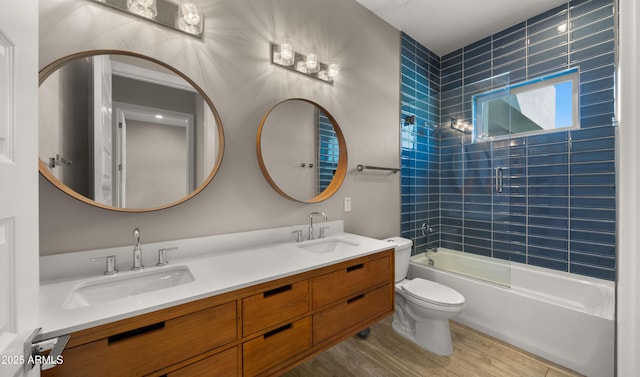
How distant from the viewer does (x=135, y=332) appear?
82 centimetres

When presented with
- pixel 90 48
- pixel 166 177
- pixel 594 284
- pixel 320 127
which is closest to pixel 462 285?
pixel 594 284

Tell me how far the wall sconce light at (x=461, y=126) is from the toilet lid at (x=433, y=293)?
162 cm

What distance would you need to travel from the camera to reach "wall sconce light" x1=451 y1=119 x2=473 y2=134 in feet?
8.71

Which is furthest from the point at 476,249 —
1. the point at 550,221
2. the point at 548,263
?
the point at 550,221

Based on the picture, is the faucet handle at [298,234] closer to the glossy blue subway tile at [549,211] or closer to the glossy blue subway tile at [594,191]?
the glossy blue subway tile at [549,211]

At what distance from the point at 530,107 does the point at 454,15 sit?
115 centimetres

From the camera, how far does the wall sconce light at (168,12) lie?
119 centimetres

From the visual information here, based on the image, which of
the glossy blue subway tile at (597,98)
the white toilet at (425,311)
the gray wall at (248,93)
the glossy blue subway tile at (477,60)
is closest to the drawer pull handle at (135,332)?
the gray wall at (248,93)

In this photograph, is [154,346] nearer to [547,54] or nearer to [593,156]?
[593,156]

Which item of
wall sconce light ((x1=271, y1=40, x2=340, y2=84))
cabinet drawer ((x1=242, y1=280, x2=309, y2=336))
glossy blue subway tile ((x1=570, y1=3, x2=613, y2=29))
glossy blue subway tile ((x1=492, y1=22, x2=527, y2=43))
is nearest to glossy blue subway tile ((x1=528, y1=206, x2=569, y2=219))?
glossy blue subway tile ((x1=570, y1=3, x2=613, y2=29))

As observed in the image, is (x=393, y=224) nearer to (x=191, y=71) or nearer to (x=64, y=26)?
(x=191, y=71)

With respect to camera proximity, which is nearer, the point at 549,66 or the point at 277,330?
the point at 277,330

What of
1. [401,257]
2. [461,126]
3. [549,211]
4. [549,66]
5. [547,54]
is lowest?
[401,257]

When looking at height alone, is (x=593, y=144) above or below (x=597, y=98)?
below
